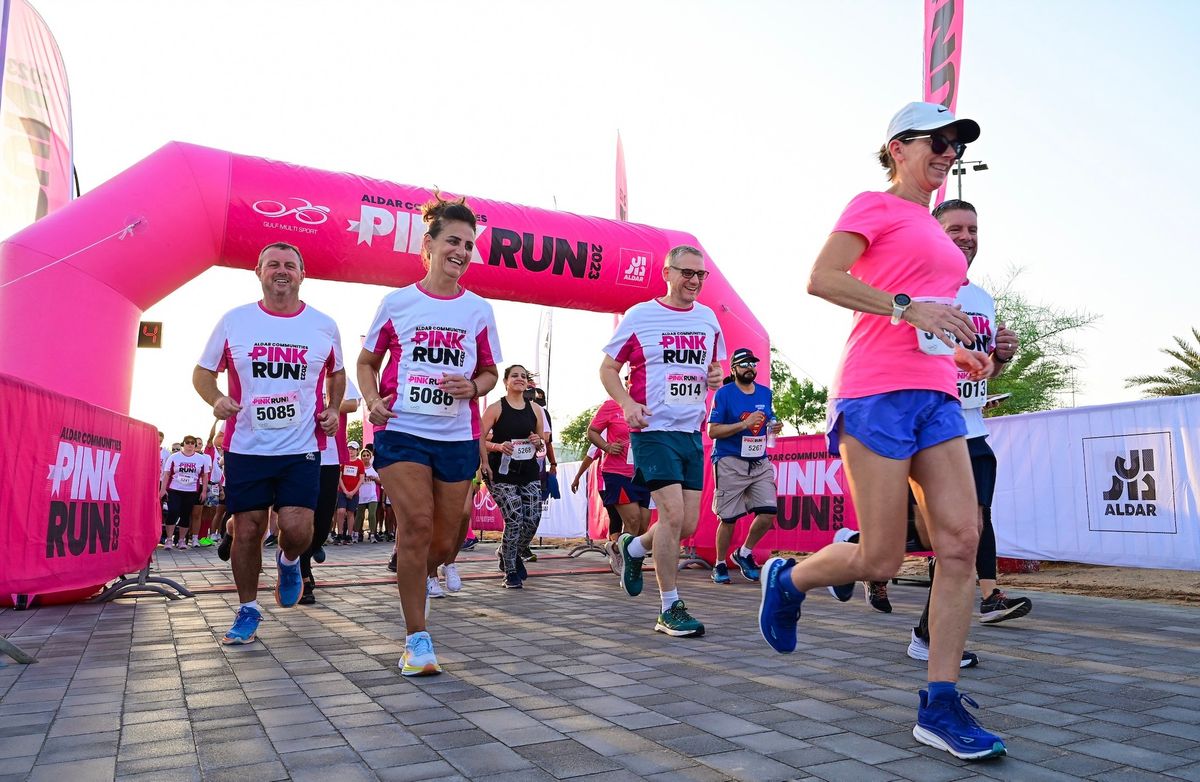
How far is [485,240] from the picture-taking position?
1050 centimetres

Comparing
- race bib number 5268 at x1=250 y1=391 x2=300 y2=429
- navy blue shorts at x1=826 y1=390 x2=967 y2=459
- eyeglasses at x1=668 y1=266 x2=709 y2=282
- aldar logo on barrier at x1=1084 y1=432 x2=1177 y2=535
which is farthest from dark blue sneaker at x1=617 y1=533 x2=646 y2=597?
aldar logo on barrier at x1=1084 y1=432 x2=1177 y2=535

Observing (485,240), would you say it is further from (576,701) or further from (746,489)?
(576,701)

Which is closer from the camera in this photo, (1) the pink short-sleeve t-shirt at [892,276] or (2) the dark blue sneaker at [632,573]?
(1) the pink short-sleeve t-shirt at [892,276]

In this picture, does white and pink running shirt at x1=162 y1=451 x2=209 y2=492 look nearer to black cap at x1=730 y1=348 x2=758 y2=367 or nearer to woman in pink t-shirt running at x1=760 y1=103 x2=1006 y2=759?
black cap at x1=730 y1=348 x2=758 y2=367

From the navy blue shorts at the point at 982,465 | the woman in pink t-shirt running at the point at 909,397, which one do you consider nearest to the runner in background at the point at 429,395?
the woman in pink t-shirt running at the point at 909,397

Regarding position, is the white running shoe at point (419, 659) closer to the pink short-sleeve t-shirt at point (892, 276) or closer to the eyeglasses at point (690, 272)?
the pink short-sleeve t-shirt at point (892, 276)

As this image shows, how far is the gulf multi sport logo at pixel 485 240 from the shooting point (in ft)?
31.0

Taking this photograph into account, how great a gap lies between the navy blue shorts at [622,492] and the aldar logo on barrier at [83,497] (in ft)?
14.4

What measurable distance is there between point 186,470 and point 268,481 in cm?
1163

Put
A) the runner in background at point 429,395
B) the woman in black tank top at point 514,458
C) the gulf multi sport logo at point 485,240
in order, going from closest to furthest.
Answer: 1. the runner in background at point 429,395
2. the woman in black tank top at point 514,458
3. the gulf multi sport logo at point 485,240

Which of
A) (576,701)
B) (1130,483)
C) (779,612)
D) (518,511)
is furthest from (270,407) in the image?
(1130,483)

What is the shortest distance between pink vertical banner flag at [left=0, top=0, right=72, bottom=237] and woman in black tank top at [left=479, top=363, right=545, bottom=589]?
5109mm

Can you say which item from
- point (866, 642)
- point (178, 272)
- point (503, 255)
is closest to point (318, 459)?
point (866, 642)

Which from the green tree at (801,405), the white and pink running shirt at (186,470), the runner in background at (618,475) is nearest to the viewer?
the runner in background at (618,475)
